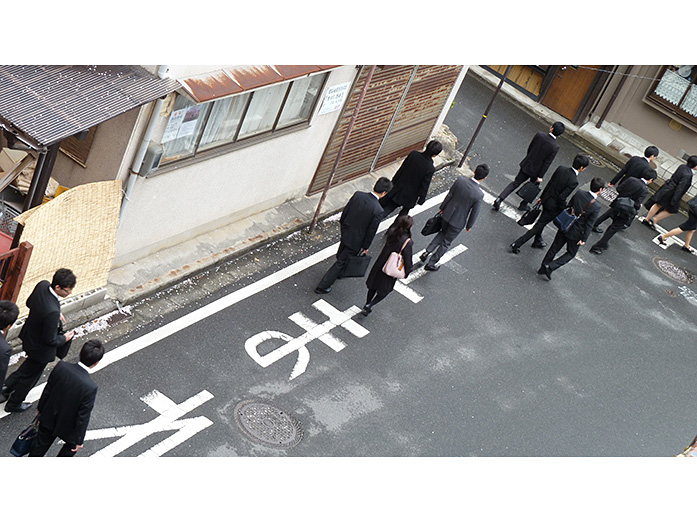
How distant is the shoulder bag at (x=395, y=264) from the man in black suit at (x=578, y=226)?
373 centimetres

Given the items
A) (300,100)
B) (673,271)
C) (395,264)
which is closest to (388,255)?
(395,264)

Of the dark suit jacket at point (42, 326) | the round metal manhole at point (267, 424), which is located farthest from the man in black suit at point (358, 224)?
the dark suit jacket at point (42, 326)

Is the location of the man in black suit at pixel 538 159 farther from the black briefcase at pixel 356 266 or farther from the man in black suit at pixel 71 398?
the man in black suit at pixel 71 398

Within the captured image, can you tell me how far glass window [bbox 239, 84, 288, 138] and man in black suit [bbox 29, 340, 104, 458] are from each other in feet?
17.2

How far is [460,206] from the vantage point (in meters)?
13.7

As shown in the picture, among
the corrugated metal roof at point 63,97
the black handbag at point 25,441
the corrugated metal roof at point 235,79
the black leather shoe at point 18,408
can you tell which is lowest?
the black leather shoe at point 18,408

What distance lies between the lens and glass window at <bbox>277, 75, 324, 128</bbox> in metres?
12.9

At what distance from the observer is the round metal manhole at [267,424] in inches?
401

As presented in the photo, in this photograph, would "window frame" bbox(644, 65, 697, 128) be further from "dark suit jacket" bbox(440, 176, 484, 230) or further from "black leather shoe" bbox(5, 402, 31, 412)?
"black leather shoe" bbox(5, 402, 31, 412)

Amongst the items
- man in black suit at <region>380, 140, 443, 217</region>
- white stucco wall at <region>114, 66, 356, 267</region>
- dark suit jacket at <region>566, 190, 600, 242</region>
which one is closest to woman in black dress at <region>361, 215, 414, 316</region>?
man in black suit at <region>380, 140, 443, 217</region>

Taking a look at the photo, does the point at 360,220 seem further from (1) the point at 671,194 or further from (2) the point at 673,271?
(1) the point at 671,194

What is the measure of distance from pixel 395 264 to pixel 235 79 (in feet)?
10.4

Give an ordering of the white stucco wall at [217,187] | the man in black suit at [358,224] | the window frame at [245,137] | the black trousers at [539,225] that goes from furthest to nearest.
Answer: the black trousers at [539,225] < the man in black suit at [358,224] < the window frame at [245,137] < the white stucco wall at [217,187]

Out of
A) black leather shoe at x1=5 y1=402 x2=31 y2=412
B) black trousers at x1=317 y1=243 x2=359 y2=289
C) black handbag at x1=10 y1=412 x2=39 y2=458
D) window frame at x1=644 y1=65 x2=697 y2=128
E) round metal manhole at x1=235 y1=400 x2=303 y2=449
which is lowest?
black leather shoe at x1=5 y1=402 x2=31 y2=412
